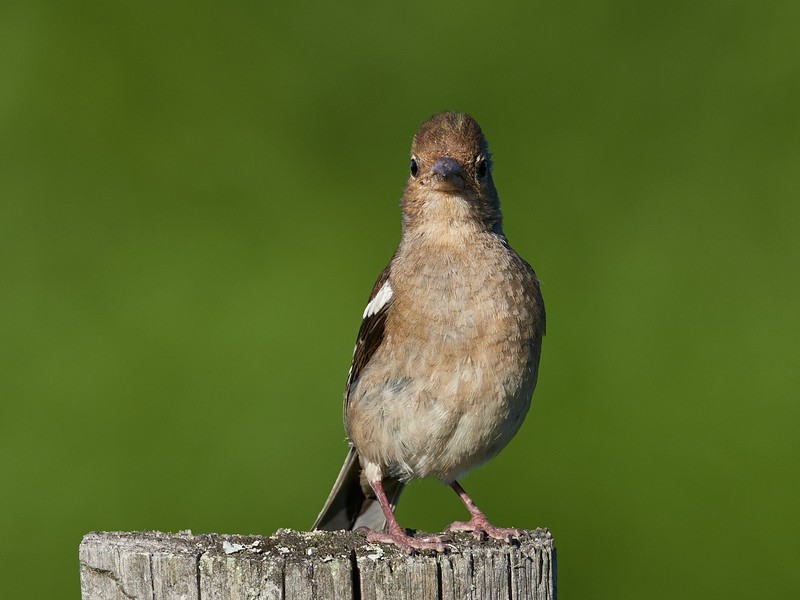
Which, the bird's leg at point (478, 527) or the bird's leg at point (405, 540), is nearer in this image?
the bird's leg at point (405, 540)

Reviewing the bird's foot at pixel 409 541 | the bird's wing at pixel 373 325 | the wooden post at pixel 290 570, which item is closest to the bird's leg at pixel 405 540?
the bird's foot at pixel 409 541

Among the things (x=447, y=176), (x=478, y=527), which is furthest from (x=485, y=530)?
(x=447, y=176)

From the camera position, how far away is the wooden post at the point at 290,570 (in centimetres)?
307

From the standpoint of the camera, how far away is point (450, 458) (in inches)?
183

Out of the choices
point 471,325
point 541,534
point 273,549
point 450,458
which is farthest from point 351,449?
point 273,549

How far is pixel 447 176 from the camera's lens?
4555mm

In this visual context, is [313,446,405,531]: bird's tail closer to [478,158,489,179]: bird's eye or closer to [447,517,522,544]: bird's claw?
[447,517,522,544]: bird's claw

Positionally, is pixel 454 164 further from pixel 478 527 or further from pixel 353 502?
pixel 353 502

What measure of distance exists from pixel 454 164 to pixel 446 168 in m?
0.06

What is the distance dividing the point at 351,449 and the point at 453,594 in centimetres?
190

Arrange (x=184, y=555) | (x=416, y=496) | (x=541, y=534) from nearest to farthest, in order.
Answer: (x=184, y=555) → (x=541, y=534) → (x=416, y=496)

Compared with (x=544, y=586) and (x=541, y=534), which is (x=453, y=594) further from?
(x=541, y=534)

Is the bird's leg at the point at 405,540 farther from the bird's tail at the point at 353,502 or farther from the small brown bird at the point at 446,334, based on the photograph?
the bird's tail at the point at 353,502

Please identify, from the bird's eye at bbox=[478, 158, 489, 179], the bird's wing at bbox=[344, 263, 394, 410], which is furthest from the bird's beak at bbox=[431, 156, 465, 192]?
the bird's wing at bbox=[344, 263, 394, 410]
